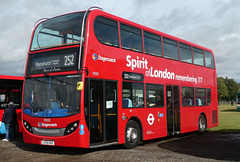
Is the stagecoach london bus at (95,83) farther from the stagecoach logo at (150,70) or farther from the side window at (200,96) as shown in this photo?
the side window at (200,96)

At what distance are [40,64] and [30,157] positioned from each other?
9.63ft

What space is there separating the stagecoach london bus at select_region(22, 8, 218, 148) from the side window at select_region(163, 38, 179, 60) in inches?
4.5

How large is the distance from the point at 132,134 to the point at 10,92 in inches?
259

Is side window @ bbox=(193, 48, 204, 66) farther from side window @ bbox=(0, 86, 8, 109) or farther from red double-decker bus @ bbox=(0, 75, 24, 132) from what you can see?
side window @ bbox=(0, 86, 8, 109)

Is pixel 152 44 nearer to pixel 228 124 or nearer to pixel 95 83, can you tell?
pixel 95 83

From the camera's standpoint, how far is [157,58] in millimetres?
13398

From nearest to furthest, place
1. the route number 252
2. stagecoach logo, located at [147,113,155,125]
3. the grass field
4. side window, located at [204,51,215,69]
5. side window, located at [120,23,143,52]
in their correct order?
the route number 252
side window, located at [120,23,143,52]
stagecoach logo, located at [147,113,155,125]
side window, located at [204,51,215,69]
the grass field

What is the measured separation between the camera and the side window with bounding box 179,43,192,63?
1530cm

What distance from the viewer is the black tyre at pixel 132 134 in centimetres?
1134

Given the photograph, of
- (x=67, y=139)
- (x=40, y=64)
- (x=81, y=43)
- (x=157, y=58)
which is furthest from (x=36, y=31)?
(x=157, y=58)

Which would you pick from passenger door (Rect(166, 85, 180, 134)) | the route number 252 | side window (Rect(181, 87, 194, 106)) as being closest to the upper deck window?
the route number 252

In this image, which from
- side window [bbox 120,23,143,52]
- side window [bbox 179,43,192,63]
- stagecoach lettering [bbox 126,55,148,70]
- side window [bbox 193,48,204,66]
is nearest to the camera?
side window [bbox 120,23,143,52]

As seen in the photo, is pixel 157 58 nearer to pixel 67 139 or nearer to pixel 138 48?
pixel 138 48

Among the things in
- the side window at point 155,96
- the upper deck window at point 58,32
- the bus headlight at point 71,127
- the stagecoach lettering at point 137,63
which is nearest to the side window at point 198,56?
the side window at point 155,96
